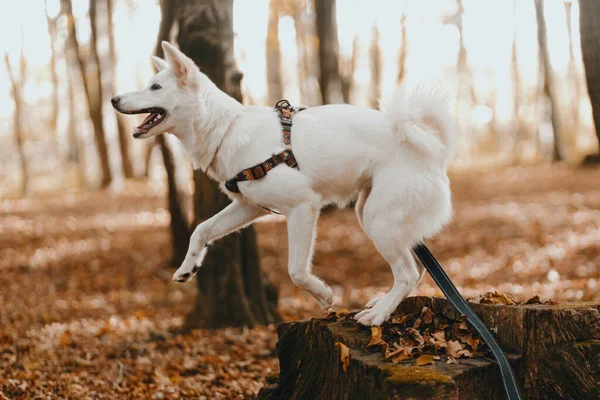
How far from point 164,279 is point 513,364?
8.23m

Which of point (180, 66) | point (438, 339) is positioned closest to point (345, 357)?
point (438, 339)

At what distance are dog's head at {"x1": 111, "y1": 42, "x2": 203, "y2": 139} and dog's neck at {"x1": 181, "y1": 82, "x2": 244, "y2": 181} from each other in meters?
0.06

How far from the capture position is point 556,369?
348 cm

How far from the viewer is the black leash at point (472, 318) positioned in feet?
10.9

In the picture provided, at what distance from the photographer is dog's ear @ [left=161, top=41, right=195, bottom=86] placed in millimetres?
4164

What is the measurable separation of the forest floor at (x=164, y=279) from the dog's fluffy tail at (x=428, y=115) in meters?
2.81

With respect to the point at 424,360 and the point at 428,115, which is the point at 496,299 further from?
the point at 428,115

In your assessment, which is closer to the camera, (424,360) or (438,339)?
(424,360)

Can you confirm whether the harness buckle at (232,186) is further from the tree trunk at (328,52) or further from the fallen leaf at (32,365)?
the tree trunk at (328,52)

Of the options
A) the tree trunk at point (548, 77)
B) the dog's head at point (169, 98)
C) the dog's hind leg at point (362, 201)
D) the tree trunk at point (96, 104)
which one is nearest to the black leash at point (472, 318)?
the dog's hind leg at point (362, 201)

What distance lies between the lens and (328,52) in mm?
15445

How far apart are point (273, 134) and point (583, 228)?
1002 cm

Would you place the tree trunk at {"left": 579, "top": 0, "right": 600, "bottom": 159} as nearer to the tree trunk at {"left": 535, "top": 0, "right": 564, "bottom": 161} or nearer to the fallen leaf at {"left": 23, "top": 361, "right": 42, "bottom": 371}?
the fallen leaf at {"left": 23, "top": 361, "right": 42, "bottom": 371}

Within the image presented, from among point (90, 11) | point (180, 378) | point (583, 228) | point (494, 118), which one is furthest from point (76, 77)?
point (494, 118)
